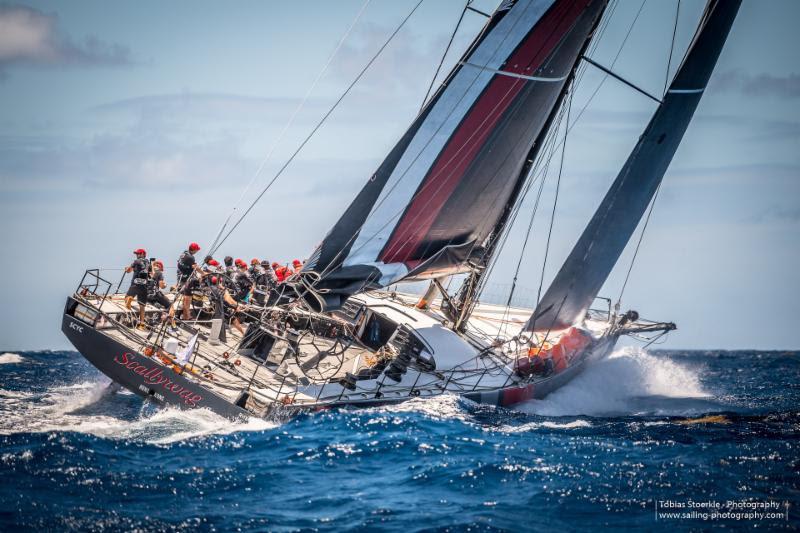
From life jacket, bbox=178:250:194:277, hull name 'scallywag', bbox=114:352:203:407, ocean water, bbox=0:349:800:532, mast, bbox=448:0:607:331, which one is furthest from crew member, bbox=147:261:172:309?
mast, bbox=448:0:607:331

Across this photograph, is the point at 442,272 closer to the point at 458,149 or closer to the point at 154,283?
the point at 458,149

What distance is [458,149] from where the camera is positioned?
14.8m

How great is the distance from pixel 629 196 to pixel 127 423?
11.8 meters

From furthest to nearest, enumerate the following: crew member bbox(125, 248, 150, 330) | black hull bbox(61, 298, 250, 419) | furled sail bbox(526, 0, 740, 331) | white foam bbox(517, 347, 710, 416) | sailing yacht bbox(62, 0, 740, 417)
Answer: furled sail bbox(526, 0, 740, 331) < white foam bbox(517, 347, 710, 416) < crew member bbox(125, 248, 150, 330) < sailing yacht bbox(62, 0, 740, 417) < black hull bbox(61, 298, 250, 419)

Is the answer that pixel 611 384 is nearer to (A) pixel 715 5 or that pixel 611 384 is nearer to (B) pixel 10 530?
(A) pixel 715 5

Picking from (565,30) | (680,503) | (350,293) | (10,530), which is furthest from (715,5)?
(10,530)

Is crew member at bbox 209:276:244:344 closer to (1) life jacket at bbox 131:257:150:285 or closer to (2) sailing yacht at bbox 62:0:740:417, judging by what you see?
(2) sailing yacht at bbox 62:0:740:417

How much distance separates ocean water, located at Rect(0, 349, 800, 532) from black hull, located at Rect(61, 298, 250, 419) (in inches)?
8.9

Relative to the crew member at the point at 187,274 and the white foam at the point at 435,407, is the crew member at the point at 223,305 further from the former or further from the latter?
the white foam at the point at 435,407

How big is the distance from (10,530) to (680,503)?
25.9 ft

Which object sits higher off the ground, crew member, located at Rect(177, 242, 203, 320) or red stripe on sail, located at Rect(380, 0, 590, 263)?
red stripe on sail, located at Rect(380, 0, 590, 263)

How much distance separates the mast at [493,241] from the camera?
16.3m

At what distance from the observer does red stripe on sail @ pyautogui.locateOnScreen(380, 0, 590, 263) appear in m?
14.6

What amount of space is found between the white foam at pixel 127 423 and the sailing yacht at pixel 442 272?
230 mm
